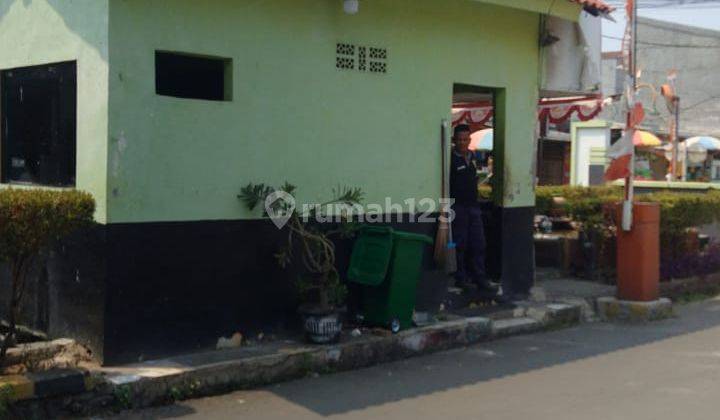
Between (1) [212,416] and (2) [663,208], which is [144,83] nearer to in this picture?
(1) [212,416]

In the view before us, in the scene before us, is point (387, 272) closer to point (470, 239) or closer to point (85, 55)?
point (470, 239)

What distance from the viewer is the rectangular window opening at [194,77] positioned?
7090 millimetres

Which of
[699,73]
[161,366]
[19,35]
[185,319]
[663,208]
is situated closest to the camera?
[161,366]

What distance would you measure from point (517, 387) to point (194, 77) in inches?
157

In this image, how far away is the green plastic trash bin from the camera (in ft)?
24.9

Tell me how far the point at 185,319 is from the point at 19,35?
311 centimetres

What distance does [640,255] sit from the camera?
33.0 feet

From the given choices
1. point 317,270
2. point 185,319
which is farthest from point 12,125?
point 317,270

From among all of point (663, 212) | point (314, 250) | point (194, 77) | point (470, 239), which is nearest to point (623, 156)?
point (470, 239)

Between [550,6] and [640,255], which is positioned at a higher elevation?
[550,6]

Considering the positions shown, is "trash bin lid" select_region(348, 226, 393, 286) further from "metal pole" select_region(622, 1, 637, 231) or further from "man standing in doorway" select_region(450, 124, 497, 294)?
"metal pole" select_region(622, 1, 637, 231)

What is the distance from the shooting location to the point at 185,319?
6840 mm

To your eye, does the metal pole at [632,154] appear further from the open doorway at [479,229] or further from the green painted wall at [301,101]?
the open doorway at [479,229]

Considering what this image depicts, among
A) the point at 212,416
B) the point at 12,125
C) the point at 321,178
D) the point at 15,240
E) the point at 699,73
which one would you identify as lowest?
the point at 212,416
